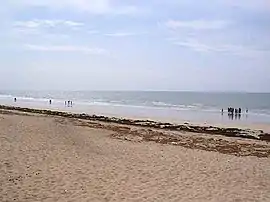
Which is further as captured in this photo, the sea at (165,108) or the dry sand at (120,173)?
the sea at (165,108)

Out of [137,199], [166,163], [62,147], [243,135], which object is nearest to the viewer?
[137,199]

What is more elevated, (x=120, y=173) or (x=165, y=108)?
(x=165, y=108)

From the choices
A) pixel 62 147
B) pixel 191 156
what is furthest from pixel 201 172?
pixel 62 147

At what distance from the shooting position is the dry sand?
7.00 metres

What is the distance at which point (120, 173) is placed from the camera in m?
8.80

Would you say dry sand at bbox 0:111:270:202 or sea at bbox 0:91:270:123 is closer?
dry sand at bbox 0:111:270:202

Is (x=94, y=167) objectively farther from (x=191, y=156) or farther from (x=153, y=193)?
(x=191, y=156)

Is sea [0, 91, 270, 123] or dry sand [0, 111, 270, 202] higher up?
sea [0, 91, 270, 123]

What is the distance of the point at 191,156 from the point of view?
11789mm

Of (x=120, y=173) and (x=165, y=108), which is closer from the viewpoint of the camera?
(x=120, y=173)

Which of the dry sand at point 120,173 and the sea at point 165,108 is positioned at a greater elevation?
the sea at point 165,108

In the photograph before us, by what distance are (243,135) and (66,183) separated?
15452 millimetres

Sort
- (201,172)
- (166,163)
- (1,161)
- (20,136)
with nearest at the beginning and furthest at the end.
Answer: (1,161) < (201,172) < (166,163) < (20,136)

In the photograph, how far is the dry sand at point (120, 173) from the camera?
276 inches
